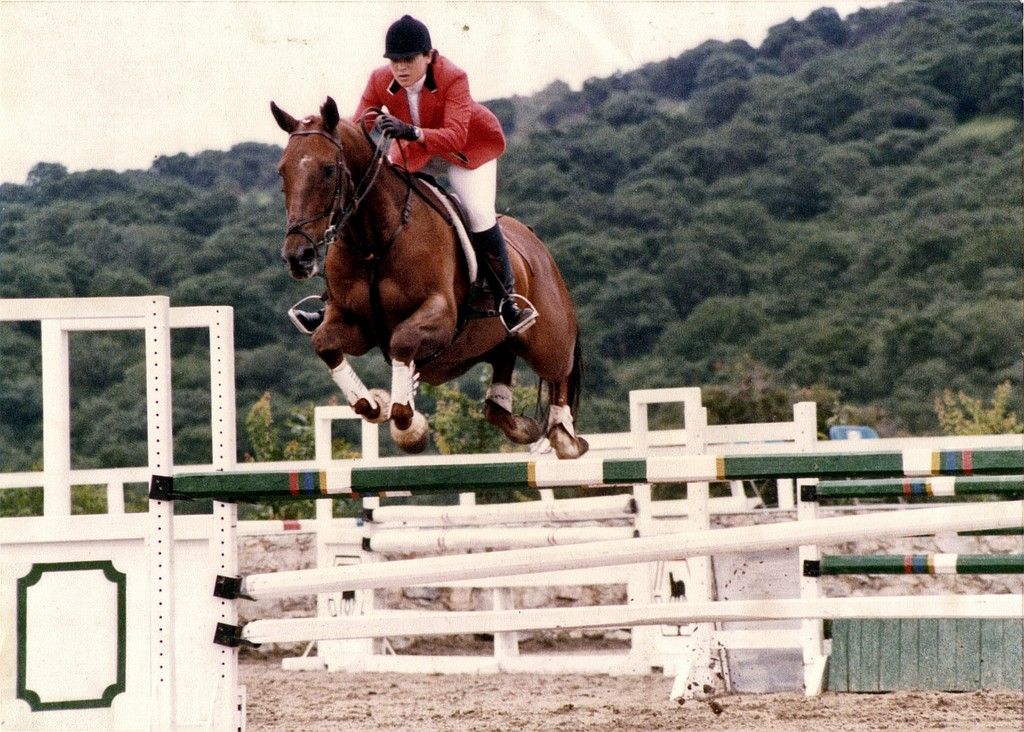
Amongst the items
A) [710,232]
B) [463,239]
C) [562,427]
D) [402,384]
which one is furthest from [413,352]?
[710,232]

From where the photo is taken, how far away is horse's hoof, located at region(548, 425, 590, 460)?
5406mm

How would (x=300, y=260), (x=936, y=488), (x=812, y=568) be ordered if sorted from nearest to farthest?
(x=936, y=488) → (x=300, y=260) → (x=812, y=568)

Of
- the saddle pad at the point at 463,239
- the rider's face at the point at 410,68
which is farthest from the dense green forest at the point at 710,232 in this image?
the rider's face at the point at 410,68

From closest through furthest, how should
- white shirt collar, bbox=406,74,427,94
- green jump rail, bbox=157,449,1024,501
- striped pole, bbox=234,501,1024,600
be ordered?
striped pole, bbox=234,501,1024,600 < green jump rail, bbox=157,449,1024,501 < white shirt collar, bbox=406,74,427,94

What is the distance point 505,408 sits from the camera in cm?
546

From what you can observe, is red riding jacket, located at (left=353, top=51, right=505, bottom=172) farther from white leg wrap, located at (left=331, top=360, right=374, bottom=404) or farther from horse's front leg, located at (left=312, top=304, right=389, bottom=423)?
white leg wrap, located at (left=331, top=360, right=374, bottom=404)

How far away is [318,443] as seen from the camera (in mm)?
7691

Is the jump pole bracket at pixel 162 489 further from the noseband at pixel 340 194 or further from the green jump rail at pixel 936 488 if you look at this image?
the green jump rail at pixel 936 488

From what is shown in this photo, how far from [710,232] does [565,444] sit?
2535 centimetres

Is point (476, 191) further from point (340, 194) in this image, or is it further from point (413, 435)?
point (413, 435)

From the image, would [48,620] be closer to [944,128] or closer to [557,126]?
[557,126]

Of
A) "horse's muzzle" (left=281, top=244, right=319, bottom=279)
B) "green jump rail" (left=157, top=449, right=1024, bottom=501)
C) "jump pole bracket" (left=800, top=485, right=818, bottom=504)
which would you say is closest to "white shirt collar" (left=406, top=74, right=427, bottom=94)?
"horse's muzzle" (left=281, top=244, right=319, bottom=279)

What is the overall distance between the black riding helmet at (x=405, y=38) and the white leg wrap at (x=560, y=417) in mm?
1539

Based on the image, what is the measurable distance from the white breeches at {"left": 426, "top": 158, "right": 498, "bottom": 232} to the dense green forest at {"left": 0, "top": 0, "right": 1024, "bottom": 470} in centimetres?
1466
